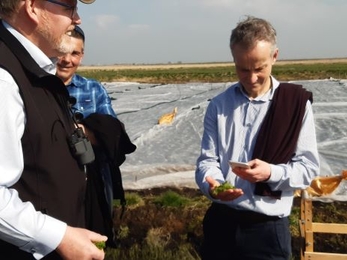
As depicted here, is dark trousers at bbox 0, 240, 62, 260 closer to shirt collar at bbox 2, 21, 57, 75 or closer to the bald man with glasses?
the bald man with glasses

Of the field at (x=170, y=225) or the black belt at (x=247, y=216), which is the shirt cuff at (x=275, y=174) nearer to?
the black belt at (x=247, y=216)

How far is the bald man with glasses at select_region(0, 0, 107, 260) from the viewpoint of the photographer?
1387mm

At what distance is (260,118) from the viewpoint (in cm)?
238

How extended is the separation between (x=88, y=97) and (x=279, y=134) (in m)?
1.10

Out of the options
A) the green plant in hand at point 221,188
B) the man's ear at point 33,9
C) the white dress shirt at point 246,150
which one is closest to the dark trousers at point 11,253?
the man's ear at point 33,9

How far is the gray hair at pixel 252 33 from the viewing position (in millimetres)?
2271

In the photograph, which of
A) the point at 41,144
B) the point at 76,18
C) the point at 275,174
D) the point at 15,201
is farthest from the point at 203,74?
the point at 15,201

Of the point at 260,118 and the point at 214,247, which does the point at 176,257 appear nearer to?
the point at 214,247

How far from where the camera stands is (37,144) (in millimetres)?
1480

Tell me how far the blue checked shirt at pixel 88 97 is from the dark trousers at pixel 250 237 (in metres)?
0.88

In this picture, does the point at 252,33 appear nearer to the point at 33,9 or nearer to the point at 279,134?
the point at 279,134

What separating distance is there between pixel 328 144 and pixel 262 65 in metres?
3.66

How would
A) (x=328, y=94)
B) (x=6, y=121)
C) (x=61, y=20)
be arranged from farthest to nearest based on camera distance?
(x=328, y=94) < (x=61, y=20) < (x=6, y=121)

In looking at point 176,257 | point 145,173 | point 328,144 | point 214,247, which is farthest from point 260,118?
point 328,144
